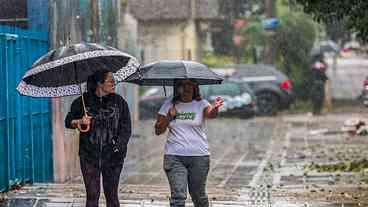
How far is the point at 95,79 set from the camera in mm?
6828

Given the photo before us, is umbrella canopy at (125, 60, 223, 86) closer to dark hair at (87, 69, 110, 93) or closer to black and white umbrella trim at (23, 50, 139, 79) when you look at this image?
dark hair at (87, 69, 110, 93)

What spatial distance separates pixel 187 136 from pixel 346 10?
4283 mm

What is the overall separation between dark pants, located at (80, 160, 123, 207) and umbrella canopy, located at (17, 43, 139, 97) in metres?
0.78

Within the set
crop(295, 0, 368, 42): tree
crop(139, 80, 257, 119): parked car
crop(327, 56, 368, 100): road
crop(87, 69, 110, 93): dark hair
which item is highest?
crop(295, 0, 368, 42): tree

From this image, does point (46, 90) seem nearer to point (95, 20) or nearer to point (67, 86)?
point (67, 86)

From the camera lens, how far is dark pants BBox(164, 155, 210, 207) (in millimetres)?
7051

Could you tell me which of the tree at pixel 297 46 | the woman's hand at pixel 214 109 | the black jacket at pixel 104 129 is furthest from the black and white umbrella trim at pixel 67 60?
the tree at pixel 297 46

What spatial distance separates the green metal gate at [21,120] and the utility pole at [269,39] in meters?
19.2

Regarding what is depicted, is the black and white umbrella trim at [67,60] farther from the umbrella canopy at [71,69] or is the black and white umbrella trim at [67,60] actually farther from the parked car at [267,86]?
the parked car at [267,86]

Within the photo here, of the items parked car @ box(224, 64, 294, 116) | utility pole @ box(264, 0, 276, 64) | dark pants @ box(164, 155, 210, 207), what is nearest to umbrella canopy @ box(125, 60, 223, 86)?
dark pants @ box(164, 155, 210, 207)

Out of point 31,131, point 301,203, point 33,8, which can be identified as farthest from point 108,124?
point 33,8

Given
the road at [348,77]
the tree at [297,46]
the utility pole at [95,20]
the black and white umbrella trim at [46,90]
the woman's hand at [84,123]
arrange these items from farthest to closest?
1. the road at [348,77]
2. the tree at [297,46]
3. the utility pole at [95,20]
4. the black and white umbrella trim at [46,90]
5. the woman's hand at [84,123]

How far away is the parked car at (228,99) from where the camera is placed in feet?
83.0

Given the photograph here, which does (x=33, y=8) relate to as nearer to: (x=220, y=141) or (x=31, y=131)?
(x=31, y=131)
